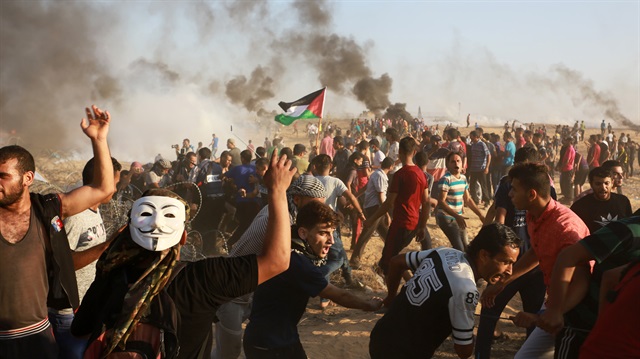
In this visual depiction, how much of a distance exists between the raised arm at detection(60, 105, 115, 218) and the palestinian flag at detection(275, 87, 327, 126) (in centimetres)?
968

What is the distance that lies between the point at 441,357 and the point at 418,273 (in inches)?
102

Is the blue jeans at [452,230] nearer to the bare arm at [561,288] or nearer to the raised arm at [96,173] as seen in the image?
the bare arm at [561,288]

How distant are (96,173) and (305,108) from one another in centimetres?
1001

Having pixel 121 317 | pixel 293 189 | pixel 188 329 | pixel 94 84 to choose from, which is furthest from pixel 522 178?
pixel 94 84

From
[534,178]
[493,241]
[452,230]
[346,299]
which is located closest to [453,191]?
[452,230]

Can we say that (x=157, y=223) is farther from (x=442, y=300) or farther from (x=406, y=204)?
(x=406, y=204)

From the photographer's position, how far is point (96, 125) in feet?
11.6

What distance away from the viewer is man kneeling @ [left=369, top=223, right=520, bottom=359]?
9.95 ft

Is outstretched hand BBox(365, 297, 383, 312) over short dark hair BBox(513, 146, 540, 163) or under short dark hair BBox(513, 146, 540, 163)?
under

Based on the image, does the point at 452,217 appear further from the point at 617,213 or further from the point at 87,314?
the point at 87,314

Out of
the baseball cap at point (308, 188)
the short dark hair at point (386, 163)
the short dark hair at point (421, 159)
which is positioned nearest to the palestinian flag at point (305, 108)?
the short dark hair at point (386, 163)

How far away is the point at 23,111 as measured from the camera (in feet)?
92.2

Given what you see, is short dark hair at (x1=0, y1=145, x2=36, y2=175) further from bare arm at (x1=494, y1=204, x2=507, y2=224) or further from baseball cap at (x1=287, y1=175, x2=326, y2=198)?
bare arm at (x1=494, y1=204, x2=507, y2=224)

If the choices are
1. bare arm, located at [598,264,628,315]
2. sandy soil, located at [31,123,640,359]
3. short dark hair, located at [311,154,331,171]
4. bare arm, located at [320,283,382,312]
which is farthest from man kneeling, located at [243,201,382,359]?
short dark hair, located at [311,154,331,171]
